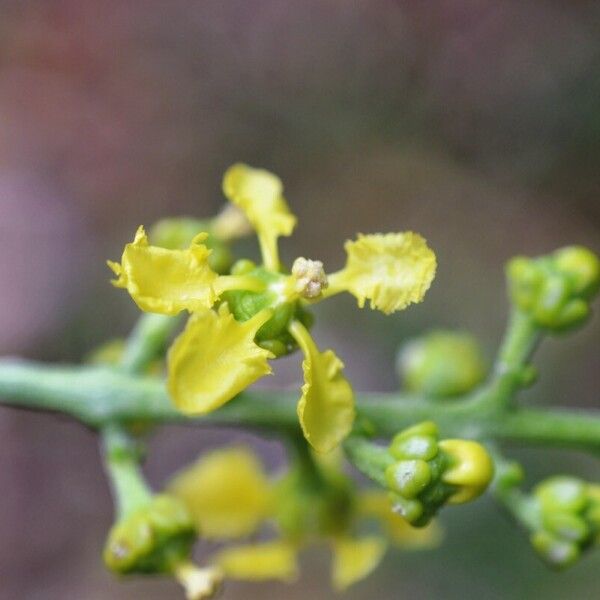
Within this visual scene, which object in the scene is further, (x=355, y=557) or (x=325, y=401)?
(x=355, y=557)

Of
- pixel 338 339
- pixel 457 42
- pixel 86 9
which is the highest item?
pixel 86 9

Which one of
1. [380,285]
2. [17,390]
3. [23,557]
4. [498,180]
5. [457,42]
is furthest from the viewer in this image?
[457,42]

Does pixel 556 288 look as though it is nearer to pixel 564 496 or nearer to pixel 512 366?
pixel 512 366

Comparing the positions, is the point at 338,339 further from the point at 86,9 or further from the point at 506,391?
the point at 506,391

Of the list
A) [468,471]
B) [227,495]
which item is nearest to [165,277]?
[468,471]

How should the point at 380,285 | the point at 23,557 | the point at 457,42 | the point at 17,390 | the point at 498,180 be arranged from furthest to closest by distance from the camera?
the point at 457,42 → the point at 498,180 → the point at 23,557 → the point at 17,390 → the point at 380,285

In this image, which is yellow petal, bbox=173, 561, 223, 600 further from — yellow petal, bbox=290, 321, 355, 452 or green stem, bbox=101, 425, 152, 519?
yellow petal, bbox=290, 321, 355, 452

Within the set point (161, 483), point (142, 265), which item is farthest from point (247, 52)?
point (142, 265)
